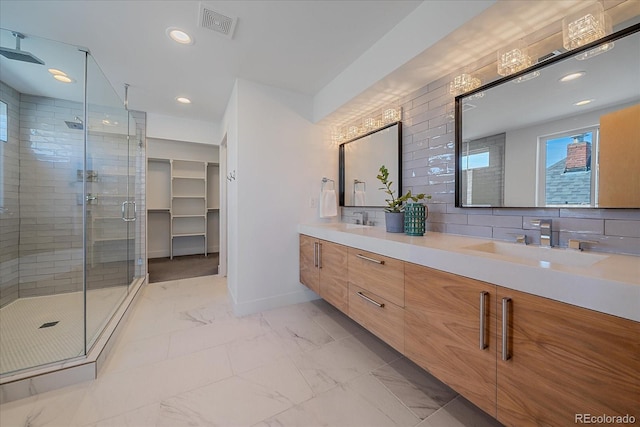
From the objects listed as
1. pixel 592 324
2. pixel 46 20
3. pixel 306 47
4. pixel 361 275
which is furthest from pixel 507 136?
pixel 46 20

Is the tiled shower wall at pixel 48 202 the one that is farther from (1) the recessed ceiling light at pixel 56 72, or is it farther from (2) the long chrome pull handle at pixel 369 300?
(2) the long chrome pull handle at pixel 369 300

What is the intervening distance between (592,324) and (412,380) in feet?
3.52

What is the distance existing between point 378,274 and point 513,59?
1.47m

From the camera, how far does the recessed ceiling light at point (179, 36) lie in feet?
5.46

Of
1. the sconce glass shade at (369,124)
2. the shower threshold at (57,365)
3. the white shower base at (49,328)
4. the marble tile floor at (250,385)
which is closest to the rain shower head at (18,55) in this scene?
the white shower base at (49,328)

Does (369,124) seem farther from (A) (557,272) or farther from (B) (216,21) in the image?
(A) (557,272)

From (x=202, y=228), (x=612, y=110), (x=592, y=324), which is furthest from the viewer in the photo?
(x=202, y=228)

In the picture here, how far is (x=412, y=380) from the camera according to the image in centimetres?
145

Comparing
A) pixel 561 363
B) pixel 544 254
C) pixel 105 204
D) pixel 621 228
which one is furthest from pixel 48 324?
pixel 621 228

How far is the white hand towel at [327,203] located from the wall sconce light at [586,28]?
1959 millimetres

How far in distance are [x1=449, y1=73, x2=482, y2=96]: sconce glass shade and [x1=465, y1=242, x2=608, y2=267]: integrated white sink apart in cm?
103

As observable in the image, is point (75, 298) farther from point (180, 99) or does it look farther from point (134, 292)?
point (180, 99)

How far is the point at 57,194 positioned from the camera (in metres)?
2.45

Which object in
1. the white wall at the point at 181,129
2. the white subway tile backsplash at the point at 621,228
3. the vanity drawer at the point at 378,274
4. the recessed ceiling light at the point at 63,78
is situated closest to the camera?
the white subway tile backsplash at the point at 621,228
